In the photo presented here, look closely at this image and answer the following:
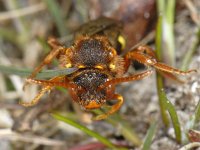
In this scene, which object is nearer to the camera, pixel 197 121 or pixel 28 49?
pixel 197 121

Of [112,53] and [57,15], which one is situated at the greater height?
[57,15]

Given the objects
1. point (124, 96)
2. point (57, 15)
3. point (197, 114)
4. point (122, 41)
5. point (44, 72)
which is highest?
point (57, 15)

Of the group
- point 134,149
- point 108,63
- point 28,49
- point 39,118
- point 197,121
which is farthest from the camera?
point 28,49

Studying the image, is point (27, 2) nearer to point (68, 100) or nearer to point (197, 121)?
→ point (68, 100)

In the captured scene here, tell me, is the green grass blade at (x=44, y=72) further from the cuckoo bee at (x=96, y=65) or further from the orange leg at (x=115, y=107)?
the orange leg at (x=115, y=107)

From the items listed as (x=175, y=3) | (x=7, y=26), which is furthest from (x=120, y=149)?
(x=7, y=26)

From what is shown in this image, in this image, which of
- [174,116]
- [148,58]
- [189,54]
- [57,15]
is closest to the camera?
[174,116]

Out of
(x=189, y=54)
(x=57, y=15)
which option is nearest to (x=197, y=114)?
(x=189, y=54)

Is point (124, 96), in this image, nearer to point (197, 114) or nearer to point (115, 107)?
point (115, 107)
